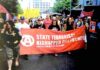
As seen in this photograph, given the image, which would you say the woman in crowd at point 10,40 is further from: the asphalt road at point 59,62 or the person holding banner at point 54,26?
the person holding banner at point 54,26

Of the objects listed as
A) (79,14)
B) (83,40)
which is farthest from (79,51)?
(79,14)

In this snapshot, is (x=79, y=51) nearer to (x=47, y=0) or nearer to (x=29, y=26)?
(x=29, y=26)

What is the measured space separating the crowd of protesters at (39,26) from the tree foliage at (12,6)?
5.5 inches

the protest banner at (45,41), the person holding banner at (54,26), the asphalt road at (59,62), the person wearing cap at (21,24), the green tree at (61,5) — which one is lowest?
the asphalt road at (59,62)

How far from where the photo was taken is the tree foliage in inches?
189

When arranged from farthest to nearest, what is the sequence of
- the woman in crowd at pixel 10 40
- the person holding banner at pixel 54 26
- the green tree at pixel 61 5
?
the person holding banner at pixel 54 26 < the green tree at pixel 61 5 < the woman in crowd at pixel 10 40

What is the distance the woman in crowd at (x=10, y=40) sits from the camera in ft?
16.3

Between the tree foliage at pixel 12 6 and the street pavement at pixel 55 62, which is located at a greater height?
the tree foliage at pixel 12 6

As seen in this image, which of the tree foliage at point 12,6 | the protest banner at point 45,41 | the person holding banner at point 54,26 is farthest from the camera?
the protest banner at point 45,41

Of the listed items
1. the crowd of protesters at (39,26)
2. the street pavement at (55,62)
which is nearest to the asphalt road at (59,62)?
the street pavement at (55,62)

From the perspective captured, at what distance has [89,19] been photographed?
6832mm

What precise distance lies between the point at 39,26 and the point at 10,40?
1171 mm

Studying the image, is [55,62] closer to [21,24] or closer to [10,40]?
[21,24]

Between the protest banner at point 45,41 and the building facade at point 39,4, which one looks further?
the protest banner at point 45,41
